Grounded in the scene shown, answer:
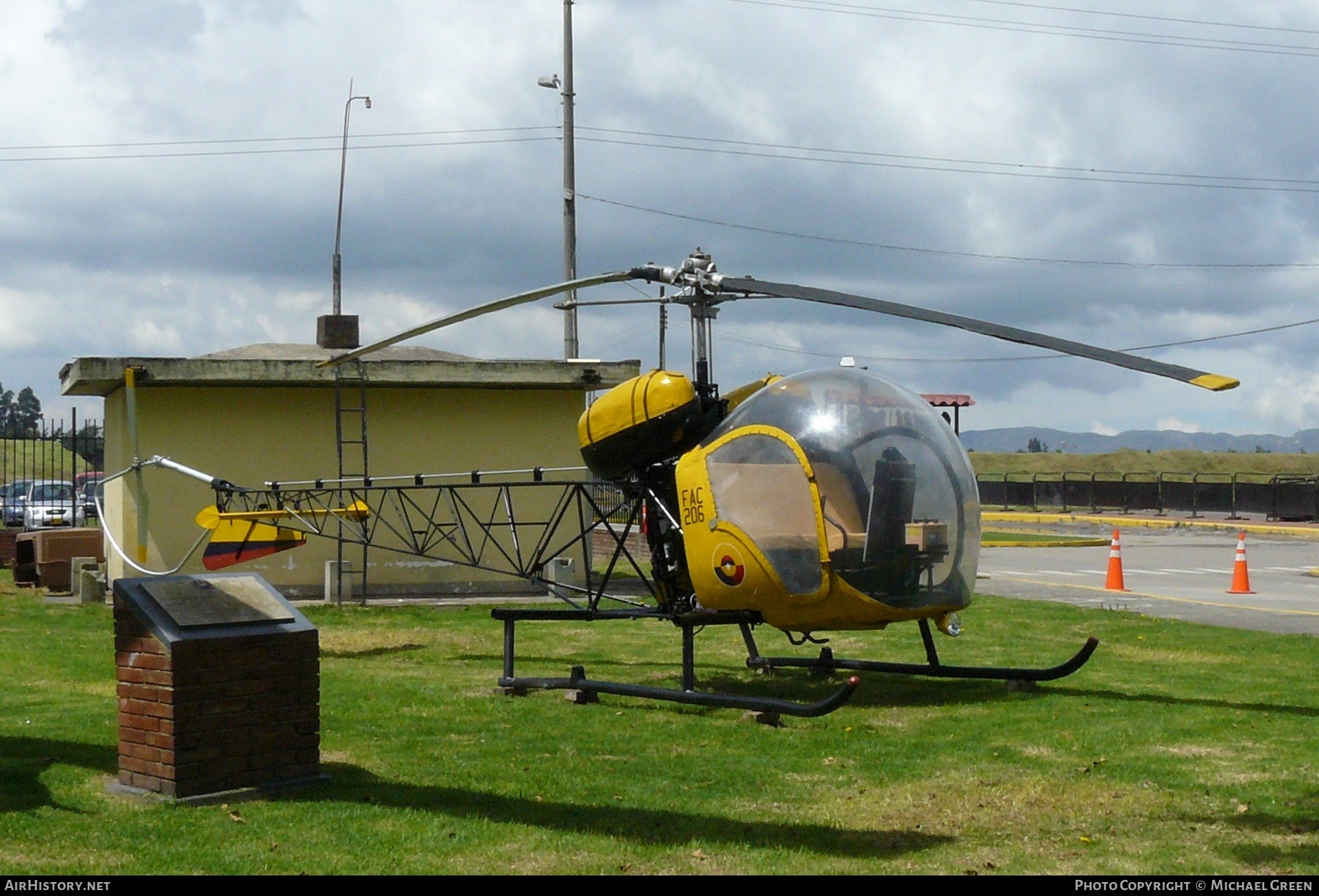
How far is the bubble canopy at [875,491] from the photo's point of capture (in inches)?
354

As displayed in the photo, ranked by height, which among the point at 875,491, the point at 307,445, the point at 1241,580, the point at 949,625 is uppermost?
the point at 307,445

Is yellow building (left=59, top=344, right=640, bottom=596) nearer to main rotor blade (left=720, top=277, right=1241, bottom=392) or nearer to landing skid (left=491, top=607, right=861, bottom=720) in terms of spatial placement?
landing skid (left=491, top=607, right=861, bottom=720)

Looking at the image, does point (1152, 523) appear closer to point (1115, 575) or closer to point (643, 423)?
point (1115, 575)

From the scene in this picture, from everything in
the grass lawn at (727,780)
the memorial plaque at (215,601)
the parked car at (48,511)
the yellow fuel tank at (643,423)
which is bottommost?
the grass lawn at (727,780)

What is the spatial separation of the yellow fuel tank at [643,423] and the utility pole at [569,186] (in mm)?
15761

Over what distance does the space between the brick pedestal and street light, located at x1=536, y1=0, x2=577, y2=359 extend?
61.6ft

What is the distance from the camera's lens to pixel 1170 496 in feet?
168

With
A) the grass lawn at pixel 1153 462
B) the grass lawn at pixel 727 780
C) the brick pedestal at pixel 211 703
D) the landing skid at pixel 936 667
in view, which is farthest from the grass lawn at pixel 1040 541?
the grass lawn at pixel 1153 462

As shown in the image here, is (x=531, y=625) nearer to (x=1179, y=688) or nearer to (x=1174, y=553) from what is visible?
(x=1179, y=688)

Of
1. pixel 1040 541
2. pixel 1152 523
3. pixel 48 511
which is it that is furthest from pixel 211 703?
pixel 1152 523

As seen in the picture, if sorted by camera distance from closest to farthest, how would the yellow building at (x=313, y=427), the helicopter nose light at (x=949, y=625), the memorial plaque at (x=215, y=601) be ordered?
the memorial plaque at (x=215, y=601)
the helicopter nose light at (x=949, y=625)
the yellow building at (x=313, y=427)

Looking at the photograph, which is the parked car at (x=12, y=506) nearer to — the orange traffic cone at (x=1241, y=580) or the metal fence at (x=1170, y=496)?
the orange traffic cone at (x=1241, y=580)

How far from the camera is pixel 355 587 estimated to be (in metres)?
20.3

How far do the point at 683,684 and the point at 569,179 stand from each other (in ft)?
62.9
